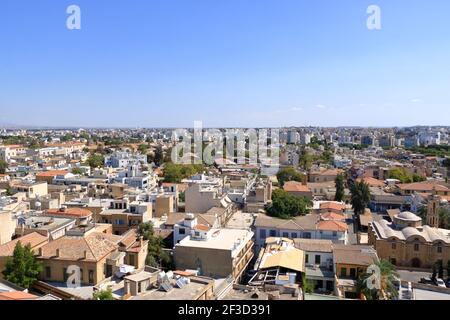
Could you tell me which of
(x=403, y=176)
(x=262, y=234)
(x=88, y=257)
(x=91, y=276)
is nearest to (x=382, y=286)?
(x=262, y=234)

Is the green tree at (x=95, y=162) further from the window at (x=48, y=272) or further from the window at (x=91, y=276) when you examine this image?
the window at (x=91, y=276)

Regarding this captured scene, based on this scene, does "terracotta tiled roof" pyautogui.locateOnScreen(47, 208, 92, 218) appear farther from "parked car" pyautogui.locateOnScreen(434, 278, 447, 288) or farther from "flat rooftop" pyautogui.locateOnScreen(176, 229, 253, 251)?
"parked car" pyautogui.locateOnScreen(434, 278, 447, 288)

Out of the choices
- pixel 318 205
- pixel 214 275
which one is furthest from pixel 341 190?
pixel 214 275

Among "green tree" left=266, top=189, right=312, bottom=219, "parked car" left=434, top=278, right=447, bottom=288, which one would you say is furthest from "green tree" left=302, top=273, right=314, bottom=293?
"green tree" left=266, top=189, right=312, bottom=219

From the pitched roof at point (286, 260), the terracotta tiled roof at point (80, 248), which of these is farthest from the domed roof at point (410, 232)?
the terracotta tiled roof at point (80, 248)

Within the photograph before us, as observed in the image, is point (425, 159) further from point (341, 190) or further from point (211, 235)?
point (211, 235)

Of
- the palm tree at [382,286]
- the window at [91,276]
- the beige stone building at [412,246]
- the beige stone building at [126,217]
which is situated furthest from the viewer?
the beige stone building at [126,217]
